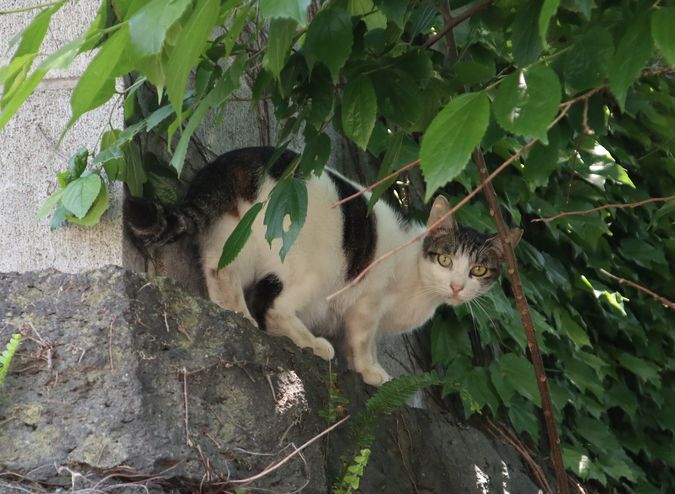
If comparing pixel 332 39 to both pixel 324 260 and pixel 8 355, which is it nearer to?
pixel 8 355

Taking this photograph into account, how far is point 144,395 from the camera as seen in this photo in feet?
6.63

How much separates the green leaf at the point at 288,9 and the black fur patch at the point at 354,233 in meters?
1.96

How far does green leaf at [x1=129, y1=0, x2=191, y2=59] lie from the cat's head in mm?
2334

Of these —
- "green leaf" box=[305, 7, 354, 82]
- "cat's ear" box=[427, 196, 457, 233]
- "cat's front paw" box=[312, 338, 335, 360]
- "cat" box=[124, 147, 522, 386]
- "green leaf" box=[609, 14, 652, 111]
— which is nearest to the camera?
"green leaf" box=[609, 14, 652, 111]

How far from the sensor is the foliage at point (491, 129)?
130 cm

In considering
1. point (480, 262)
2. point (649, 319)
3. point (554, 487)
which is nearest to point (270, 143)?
point (480, 262)

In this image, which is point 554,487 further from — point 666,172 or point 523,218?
point 666,172

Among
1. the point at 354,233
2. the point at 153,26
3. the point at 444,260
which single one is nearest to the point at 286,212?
the point at 153,26

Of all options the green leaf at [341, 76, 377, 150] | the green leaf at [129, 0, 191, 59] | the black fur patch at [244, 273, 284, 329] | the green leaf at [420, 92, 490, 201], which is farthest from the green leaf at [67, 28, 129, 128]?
the black fur patch at [244, 273, 284, 329]

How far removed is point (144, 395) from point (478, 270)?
1.83 metres

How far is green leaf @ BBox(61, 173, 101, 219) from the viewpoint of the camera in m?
2.29

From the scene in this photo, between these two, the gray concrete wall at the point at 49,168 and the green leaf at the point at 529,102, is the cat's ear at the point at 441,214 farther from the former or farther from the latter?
the green leaf at the point at 529,102

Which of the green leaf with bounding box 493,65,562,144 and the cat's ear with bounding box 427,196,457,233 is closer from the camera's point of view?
the green leaf with bounding box 493,65,562,144

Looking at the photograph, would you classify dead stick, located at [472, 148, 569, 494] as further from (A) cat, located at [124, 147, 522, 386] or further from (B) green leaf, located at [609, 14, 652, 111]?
(A) cat, located at [124, 147, 522, 386]
